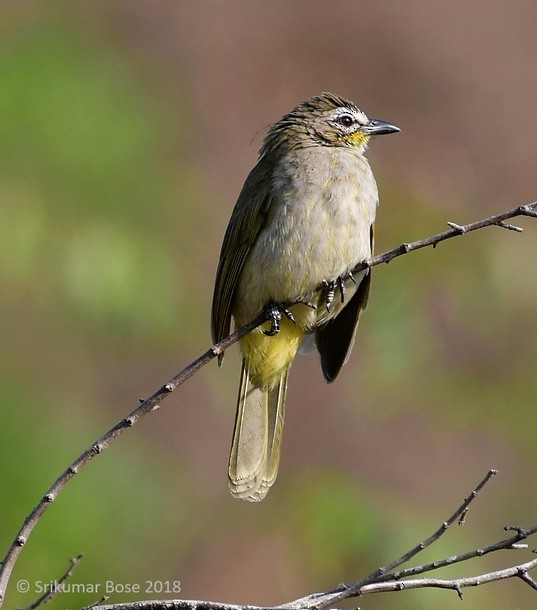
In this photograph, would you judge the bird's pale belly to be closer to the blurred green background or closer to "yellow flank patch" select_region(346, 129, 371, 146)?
"yellow flank patch" select_region(346, 129, 371, 146)

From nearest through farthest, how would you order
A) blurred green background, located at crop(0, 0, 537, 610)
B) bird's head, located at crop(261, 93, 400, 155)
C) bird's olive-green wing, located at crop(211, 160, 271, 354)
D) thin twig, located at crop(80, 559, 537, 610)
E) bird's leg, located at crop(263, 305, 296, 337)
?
thin twig, located at crop(80, 559, 537, 610) → bird's leg, located at crop(263, 305, 296, 337) → bird's olive-green wing, located at crop(211, 160, 271, 354) → bird's head, located at crop(261, 93, 400, 155) → blurred green background, located at crop(0, 0, 537, 610)

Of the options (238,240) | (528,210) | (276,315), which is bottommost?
(528,210)

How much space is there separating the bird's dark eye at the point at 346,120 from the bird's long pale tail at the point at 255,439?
124cm

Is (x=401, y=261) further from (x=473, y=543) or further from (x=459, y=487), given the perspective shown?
(x=459, y=487)

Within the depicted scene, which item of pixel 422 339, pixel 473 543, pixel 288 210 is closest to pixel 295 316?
pixel 288 210

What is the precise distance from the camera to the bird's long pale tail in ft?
16.9

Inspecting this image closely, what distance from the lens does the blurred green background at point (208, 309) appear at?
6418 millimetres

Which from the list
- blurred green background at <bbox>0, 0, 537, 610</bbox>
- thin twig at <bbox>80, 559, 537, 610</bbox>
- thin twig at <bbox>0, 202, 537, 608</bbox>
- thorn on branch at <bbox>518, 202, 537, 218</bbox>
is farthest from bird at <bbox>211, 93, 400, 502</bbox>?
thin twig at <bbox>80, 559, 537, 610</bbox>

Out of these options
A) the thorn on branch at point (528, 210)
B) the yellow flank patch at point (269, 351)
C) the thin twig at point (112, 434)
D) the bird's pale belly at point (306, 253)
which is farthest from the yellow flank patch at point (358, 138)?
the thorn on branch at point (528, 210)

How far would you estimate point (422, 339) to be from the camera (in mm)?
7289

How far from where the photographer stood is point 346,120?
5.82 metres

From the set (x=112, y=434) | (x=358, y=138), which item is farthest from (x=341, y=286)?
(x=112, y=434)

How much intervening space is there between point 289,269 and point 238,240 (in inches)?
16.7

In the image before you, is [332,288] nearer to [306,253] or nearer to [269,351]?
[306,253]
